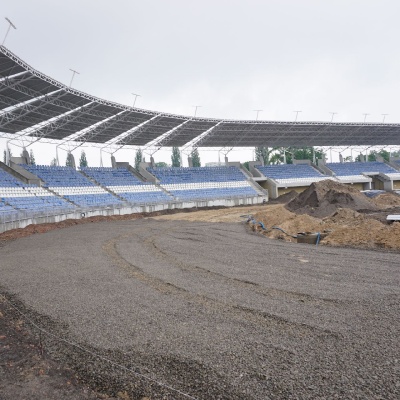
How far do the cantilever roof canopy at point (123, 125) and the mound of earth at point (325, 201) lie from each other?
1636 centimetres

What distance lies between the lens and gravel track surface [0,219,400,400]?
4488mm

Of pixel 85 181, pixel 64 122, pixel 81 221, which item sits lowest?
pixel 81 221

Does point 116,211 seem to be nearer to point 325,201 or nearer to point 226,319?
point 325,201

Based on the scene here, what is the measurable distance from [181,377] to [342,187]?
34.0m

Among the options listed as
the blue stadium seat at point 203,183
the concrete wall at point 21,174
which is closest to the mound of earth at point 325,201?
the blue stadium seat at point 203,183

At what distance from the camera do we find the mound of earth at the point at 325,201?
28.5 meters

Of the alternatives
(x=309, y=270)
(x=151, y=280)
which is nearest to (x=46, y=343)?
(x=151, y=280)

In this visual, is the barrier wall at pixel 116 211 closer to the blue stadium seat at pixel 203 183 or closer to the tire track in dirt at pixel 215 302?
the blue stadium seat at pixel 203 183

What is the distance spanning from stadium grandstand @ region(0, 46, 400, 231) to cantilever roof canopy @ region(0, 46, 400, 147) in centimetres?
9

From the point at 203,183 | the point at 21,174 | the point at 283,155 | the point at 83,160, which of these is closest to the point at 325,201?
the point at 203,183

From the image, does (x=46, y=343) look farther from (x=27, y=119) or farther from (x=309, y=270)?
(x=27, y=119)

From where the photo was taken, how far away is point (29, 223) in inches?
987

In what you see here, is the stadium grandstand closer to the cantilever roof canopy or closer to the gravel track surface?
the cantilever roof canopy

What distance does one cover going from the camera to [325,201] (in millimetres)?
30859
